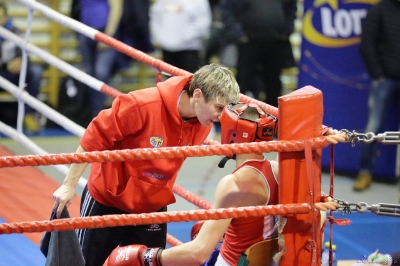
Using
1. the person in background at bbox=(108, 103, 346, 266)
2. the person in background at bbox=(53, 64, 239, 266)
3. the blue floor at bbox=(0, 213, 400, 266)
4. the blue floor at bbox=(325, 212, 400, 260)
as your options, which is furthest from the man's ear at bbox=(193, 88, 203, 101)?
the blue floor at bbox=(325, 212, 400, 260)

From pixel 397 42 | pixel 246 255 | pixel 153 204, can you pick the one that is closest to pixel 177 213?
pixel 246 255

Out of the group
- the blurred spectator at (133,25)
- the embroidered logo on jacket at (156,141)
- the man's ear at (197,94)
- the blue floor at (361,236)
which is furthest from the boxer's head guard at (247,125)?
the blurred spectator at (133,25)

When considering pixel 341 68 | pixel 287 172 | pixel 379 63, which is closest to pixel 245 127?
pixel 287 172

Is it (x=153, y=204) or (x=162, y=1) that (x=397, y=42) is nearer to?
(x=162, y=1)

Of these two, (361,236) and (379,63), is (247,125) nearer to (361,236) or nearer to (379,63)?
(361,236)

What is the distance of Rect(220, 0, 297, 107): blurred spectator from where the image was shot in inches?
268

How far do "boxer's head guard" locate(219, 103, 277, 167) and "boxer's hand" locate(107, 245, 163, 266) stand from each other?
489 mm

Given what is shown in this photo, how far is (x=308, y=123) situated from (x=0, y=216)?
2553 mm

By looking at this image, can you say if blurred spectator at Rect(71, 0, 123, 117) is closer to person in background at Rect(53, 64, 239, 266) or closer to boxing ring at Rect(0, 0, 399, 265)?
person in background at Rect(53, 64, 239, 266)

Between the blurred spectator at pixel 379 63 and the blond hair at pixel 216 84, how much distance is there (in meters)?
3.41

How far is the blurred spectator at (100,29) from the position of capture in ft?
21.3

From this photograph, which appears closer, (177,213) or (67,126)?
(177,213)

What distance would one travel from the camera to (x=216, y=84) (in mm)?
2812

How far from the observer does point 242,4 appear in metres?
6.79
